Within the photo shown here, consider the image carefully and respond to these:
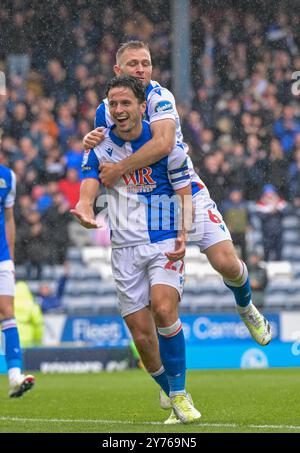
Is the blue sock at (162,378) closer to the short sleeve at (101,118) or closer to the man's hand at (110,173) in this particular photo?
the man's hand at (110,173)

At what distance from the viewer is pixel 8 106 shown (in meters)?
18.4

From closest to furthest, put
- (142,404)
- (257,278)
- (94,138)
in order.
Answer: (94,138) → (142,404) → (257,278)

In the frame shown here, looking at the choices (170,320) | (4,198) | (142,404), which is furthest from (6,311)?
(170,320)

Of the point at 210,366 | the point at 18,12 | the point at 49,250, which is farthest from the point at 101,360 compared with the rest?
the point at 18,12

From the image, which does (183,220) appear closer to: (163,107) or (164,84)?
(163,107)

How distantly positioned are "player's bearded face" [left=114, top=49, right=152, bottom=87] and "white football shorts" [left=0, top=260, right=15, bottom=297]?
2506 millimetres

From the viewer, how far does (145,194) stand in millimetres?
7301

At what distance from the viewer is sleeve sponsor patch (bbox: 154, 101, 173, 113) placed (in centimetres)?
737

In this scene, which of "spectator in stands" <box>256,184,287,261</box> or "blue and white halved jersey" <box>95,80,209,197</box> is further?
"spectator in stands" <box>256,184,287,261</box>

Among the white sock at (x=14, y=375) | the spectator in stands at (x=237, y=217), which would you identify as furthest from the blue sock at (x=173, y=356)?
the spectator in stands at (x=237, y=217)

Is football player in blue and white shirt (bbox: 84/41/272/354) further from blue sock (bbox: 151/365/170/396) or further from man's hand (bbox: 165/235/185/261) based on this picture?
blue sock (bbox: 151/365/170/396)

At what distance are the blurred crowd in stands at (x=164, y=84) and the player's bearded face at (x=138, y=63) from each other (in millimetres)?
8769

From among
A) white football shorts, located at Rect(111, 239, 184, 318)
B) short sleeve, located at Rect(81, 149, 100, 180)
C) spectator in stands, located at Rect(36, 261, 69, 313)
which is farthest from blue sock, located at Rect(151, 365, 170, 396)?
spectator in stands, located at Rect(36, 261, 69, 313)

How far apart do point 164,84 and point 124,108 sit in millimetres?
11528
